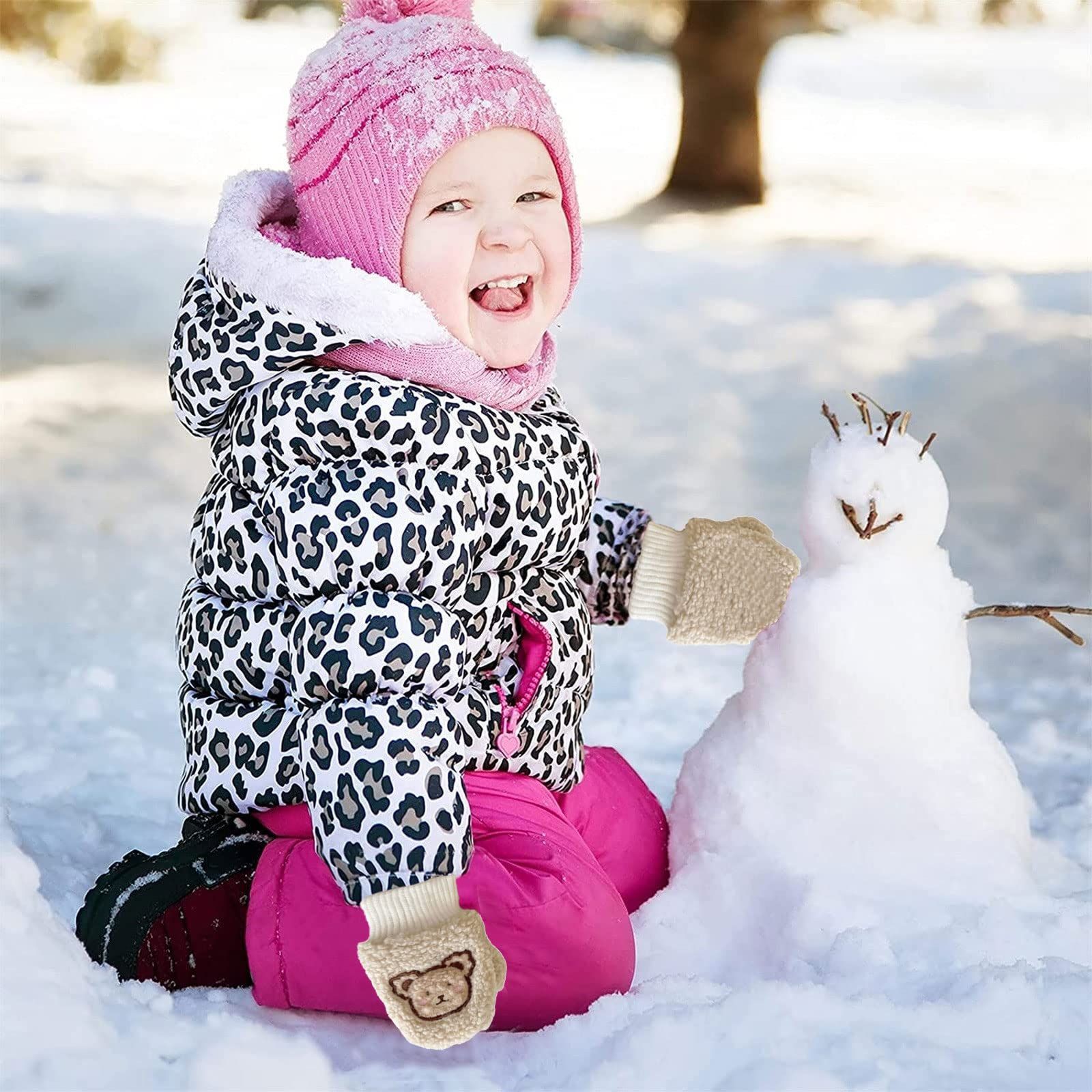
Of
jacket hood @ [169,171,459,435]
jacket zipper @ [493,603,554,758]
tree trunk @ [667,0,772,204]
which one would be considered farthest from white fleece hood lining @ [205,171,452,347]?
tree trunk @ [667,0,772,204]

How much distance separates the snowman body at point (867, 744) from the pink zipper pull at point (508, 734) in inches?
12.2

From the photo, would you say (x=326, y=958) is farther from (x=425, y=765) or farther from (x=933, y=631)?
(x=933, y=631)

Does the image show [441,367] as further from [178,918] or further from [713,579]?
[178,918]

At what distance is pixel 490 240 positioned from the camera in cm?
174

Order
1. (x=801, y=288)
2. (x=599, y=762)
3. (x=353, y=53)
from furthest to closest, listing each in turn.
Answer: (x=801, y=288) < (x=599, y=762) < (x=353, y=53)

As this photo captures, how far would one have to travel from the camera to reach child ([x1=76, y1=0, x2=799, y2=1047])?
153 centimetres

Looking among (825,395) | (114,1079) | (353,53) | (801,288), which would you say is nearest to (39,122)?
(801,288)

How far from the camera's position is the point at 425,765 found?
151 cm

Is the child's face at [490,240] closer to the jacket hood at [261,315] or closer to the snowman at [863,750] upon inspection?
the jacket hood at [261,315]

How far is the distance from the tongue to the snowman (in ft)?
1.37

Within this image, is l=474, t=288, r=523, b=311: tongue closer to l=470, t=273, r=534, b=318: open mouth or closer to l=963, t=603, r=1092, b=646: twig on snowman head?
l=470, t=273, r=534, b=318: open mouth

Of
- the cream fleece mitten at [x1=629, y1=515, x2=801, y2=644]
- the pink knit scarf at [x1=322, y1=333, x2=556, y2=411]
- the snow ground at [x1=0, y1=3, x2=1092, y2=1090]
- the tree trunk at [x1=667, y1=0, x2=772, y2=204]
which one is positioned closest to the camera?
the snow ground at [x1=0, y1=3, x2=1092, y2=1090]

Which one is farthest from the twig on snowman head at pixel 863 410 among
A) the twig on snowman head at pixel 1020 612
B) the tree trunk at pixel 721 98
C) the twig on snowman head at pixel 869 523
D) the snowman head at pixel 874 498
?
the tree trunk at pixel 721 98

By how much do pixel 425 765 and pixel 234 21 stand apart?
14.7 metres
